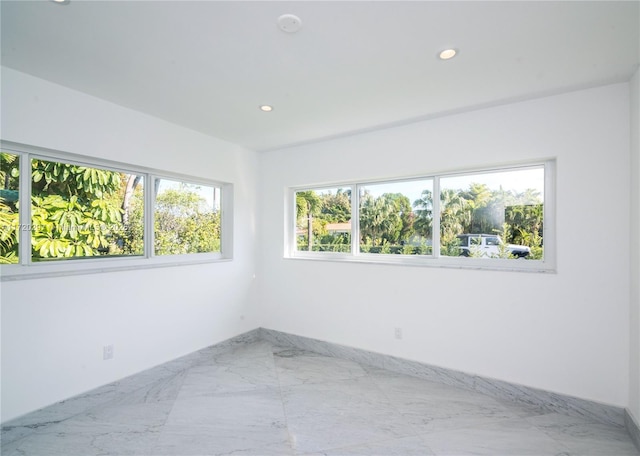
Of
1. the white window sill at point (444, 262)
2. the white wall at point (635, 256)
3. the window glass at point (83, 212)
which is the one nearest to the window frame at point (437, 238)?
the white window sill at point (444, 262)

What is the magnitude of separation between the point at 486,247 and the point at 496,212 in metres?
0.34

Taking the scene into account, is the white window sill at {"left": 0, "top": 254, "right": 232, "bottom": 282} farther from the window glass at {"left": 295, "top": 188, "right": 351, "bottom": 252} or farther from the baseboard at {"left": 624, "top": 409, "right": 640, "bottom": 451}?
the baseboard at {"left": 624, "top": 409, "right": 640, "bottom": 451}

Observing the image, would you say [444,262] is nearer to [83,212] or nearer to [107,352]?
[107,352]

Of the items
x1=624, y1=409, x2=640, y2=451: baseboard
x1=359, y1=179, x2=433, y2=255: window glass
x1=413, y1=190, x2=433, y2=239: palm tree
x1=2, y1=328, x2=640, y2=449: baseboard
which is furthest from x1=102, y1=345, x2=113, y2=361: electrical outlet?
x1=624, y1=409, x2=640, y2=451: baseboard

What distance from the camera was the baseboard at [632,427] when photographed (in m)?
2.02

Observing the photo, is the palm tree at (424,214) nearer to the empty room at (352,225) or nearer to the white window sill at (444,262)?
the empty room at (352,225)

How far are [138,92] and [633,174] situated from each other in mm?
3715

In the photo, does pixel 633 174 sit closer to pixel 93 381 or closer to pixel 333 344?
pixel 333 344

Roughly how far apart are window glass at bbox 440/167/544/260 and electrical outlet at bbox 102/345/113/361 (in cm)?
314

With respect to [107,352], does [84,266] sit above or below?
above

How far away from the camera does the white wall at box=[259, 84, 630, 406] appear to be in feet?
7.54

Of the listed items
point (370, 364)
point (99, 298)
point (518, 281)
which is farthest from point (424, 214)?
point (99, 298)

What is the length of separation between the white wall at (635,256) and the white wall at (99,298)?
3.67m

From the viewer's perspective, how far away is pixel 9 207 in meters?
2.21
